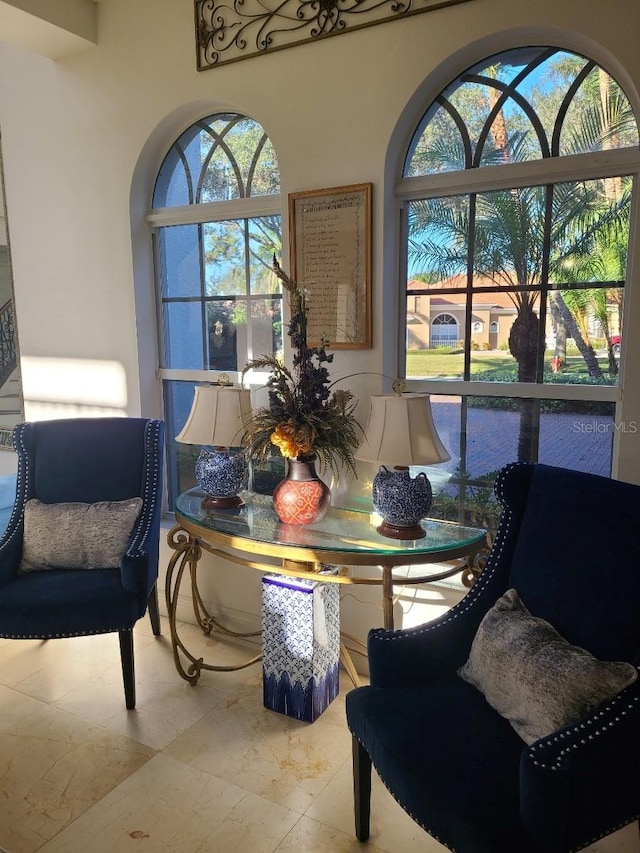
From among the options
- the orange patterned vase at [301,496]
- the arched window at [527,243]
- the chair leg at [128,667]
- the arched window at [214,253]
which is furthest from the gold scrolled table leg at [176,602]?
the arched window at [527,243]

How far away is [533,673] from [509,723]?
0.16m

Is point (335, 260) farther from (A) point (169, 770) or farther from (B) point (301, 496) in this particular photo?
(A) point (169, 770)

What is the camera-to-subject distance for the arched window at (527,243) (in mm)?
2164

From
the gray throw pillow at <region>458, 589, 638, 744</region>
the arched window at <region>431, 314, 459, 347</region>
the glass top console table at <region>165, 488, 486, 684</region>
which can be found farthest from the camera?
the arched window at <region>431, 314, 459, 347</region>

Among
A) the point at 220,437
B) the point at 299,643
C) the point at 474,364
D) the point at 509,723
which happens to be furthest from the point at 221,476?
the point at 509,723

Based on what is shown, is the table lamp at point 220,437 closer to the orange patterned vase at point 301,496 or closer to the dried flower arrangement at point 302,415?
the dried flower arrangement at point 302,415

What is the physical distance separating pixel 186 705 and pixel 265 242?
1.95 metres

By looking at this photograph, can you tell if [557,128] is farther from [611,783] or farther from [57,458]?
[57,458]

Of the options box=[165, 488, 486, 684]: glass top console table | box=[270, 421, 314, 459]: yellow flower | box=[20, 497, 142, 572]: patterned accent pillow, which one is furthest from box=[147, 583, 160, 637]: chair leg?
box=[270, 421, 314, 459]: yellow flower

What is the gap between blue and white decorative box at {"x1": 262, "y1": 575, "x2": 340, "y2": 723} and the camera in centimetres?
230

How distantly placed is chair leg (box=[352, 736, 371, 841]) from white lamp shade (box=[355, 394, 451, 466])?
84 centimetres

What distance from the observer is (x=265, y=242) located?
2.84 m

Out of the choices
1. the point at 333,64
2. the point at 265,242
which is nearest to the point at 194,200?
the point at 265,242

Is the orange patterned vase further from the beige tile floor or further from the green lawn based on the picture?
the beige tile floor
